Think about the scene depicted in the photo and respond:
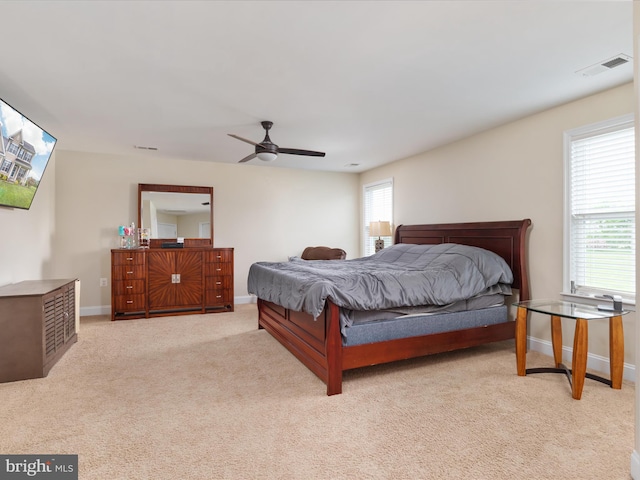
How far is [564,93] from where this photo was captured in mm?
3109

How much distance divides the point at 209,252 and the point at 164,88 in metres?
2.92

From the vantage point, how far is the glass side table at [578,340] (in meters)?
2.48

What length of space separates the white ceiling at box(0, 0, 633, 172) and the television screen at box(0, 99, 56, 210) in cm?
24

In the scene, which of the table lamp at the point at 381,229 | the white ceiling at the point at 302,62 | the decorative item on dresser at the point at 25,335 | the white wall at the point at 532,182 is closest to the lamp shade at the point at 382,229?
the table lamp at the point at 381,229

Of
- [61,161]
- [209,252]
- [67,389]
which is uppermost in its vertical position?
[61,161]

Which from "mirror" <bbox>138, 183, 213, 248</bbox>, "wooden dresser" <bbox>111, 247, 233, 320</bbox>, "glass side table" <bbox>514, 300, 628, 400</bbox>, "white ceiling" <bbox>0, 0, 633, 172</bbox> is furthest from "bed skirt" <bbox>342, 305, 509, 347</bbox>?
"mirror" <bbox>138, 183, 213, 248</bbox>

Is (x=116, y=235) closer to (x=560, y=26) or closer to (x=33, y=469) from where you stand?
(x=33, y=469)

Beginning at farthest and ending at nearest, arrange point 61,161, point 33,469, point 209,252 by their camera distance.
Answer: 1. point 209,252
2. point 61,161
3. point 33,469

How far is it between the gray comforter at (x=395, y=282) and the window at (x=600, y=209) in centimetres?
65

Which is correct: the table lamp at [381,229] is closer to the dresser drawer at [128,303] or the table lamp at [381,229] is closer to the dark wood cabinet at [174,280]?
the dark wood cabinet at [174,280]

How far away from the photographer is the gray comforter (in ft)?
8.98

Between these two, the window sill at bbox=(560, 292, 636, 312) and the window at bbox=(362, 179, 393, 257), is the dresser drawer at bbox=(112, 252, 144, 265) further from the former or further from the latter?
the window sill at bbox=(560, 292, 636, 312)

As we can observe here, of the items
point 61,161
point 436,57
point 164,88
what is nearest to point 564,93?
point 436,57

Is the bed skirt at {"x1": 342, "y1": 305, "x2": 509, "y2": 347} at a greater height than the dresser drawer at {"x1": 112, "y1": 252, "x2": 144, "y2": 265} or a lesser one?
lesser
